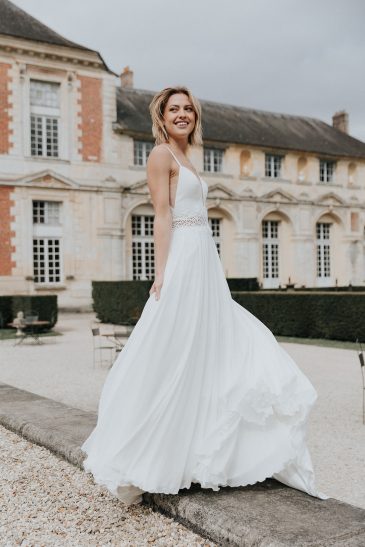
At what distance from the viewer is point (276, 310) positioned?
500 inches

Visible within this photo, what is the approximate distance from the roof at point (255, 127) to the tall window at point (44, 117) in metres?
2.38

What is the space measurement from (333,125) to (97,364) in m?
25.0

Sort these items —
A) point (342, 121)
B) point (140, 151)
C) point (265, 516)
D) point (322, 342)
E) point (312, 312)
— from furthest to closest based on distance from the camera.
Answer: point (342, 121)
point (140, 151)
point (312, 312)
point (322, 342)
point (265, 516)

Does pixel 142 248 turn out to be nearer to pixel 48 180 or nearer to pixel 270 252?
pixel 48 180

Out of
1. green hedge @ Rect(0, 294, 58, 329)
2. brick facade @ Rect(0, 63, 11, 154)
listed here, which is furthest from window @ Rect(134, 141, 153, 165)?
green hedge @ Rect(0, 294, 58, 329)

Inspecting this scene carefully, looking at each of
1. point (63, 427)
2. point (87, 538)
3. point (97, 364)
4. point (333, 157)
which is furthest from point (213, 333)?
point (333, 157)

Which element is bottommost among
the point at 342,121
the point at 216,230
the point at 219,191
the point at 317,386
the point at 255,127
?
the point at 317,386

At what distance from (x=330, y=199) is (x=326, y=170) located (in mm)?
1406

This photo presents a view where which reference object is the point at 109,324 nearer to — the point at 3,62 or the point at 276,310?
the point at 276,310

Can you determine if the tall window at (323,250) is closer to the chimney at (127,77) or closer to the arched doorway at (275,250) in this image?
the arched doorway at (275,250)

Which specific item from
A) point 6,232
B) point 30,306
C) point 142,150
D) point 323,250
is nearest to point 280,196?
point 323,250

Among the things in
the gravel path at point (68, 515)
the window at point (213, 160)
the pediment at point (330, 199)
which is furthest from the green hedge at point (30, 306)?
the pediment at point (330, 199)

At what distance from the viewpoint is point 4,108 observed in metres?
19.2

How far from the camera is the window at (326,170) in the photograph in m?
26.5
